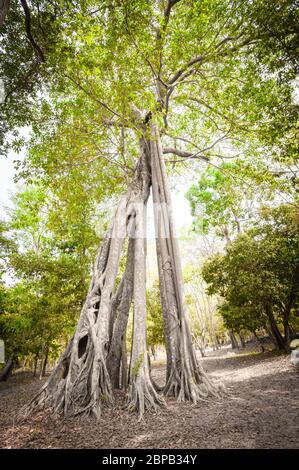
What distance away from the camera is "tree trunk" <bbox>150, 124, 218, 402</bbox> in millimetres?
4344

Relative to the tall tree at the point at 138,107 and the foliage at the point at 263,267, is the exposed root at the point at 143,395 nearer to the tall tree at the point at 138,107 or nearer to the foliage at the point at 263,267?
the tall tree at the point at 138,107

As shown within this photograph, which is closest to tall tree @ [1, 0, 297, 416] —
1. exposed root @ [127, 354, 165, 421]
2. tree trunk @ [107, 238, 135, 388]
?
exposed root @ [127, 354, 165, 421]

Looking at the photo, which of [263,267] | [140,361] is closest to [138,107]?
[140,361]

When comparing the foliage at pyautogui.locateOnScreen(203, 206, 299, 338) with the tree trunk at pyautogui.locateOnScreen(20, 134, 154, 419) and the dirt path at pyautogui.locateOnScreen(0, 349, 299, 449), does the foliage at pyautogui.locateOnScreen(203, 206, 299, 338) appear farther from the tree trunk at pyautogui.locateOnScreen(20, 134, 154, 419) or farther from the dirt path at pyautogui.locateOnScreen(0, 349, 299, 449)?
the tree trunk at pyautogui.locateOnScreen(20, 134, 154, 419)

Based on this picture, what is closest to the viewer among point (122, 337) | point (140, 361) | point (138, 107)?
point (140, 361)

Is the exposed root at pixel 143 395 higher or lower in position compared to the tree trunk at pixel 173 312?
lower

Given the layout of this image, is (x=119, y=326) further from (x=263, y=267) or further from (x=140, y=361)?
(x=263, y=267)

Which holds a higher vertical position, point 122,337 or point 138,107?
point 138,107

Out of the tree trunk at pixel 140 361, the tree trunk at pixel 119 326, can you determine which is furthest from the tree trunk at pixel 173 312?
the tree trunk at pixel 119 326

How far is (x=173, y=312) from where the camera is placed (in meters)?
5.00

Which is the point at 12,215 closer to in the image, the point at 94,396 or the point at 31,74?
the point at 31,74

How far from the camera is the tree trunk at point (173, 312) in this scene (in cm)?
434

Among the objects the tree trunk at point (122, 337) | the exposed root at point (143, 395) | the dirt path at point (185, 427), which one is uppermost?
the tree trunk at point (122, 337)
